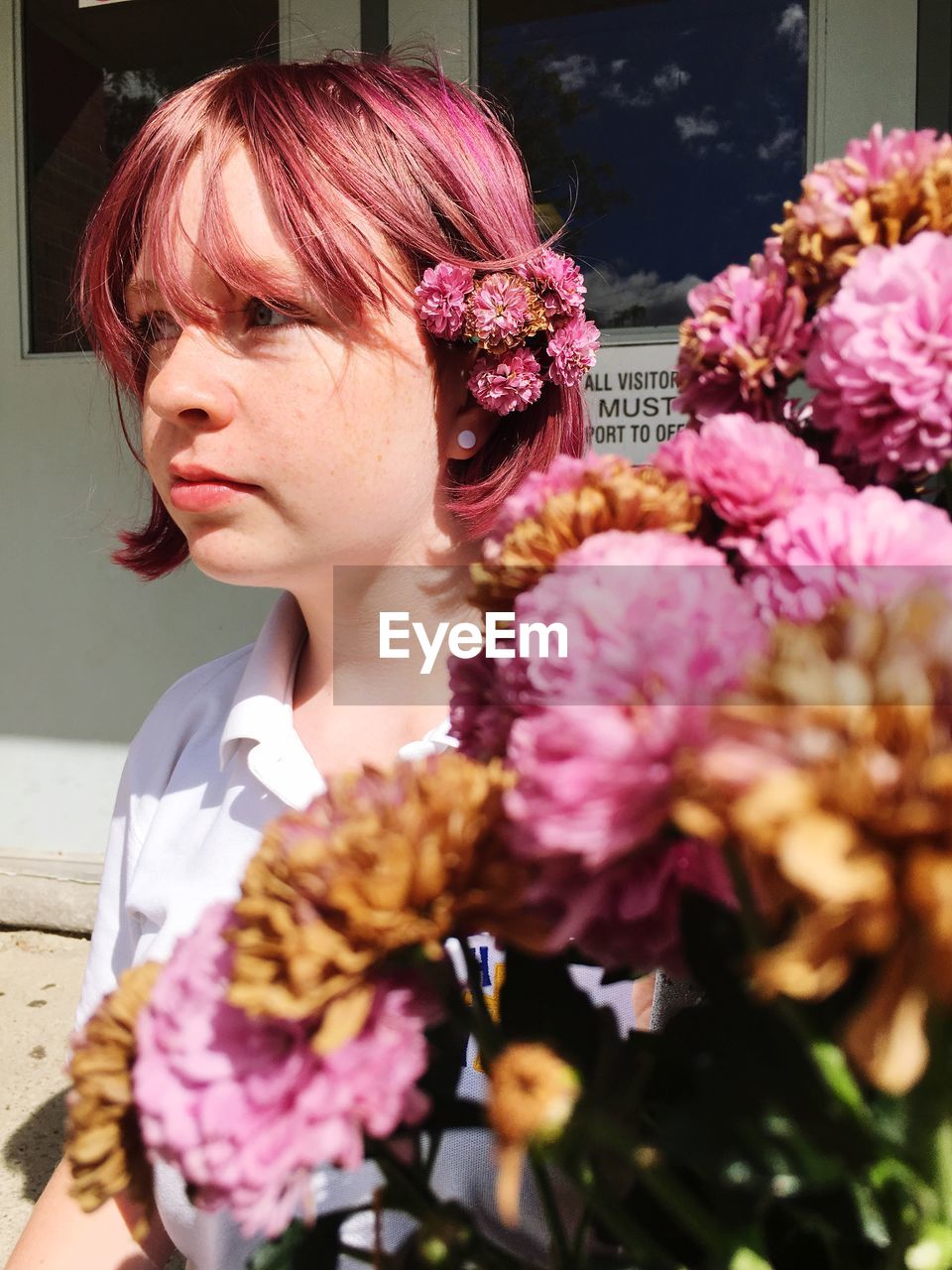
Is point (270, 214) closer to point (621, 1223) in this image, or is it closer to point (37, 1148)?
point (621, 1223)

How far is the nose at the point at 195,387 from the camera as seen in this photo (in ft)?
2.72

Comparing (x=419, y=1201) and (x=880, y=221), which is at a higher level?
(x=880, y=221)

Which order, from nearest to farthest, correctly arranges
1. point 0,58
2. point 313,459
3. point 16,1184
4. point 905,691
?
1. point 905,691
2. point 313,459
3. point 16,1184
4. point 0,58

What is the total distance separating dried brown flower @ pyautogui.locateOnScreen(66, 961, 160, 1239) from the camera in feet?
0.87

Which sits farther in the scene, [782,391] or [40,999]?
[40,999]

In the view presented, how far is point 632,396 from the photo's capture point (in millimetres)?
2670

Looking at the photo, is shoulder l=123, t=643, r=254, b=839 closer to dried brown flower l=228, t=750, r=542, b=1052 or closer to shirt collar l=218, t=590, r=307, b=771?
shirt collar l=218, t=590, r=307, b=771

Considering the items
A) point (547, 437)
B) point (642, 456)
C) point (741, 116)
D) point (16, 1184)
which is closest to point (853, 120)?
point (741, 116)

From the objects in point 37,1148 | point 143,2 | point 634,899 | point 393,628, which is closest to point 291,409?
point 393,628

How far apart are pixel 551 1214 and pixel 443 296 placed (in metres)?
0.78

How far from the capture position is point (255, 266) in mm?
855

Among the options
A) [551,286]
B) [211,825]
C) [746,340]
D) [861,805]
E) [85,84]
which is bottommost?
[211,825]

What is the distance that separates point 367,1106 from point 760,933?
10 centimetres

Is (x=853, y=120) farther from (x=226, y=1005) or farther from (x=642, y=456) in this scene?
(x=226, y=1005)
